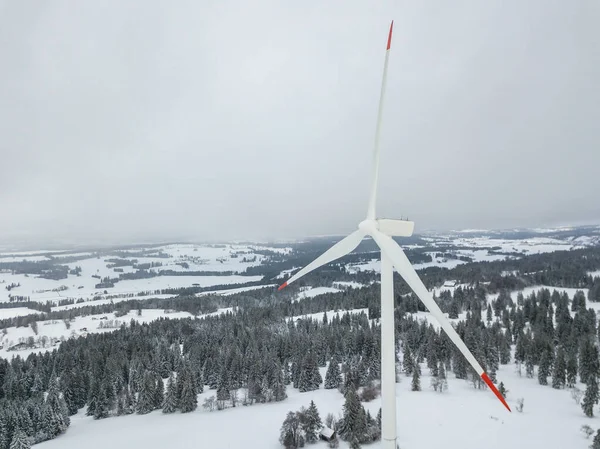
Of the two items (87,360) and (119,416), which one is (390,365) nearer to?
(119,416)

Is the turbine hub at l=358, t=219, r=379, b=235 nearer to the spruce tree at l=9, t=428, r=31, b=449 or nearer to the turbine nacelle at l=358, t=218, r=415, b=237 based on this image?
the turbine nacelle at l=358, t=218, r=415, b=237

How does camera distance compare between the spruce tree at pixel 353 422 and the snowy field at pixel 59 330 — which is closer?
the spruce tree at pixel 353 422

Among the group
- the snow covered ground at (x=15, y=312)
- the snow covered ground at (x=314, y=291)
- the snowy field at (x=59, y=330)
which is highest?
the snow covered ground at (x=314, y=291)

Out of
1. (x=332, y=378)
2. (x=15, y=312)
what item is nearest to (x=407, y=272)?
(x=332, y=378)

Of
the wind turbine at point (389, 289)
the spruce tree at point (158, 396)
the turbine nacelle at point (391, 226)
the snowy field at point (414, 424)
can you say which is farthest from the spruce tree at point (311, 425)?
the turbine nacelle at point (391, 226)

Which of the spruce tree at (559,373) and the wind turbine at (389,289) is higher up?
the wind turbine at (389,289)

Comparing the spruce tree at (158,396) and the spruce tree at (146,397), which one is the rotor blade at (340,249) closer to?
the spruce tree at (146,397)

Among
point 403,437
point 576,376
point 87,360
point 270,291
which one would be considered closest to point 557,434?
point 403,437

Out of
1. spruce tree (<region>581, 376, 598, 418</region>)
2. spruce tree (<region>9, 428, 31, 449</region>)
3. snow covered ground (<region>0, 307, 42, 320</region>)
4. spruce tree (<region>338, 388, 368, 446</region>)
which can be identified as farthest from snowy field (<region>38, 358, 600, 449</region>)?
snow covered ground (<region>0, 307, 42, 320</region>)
